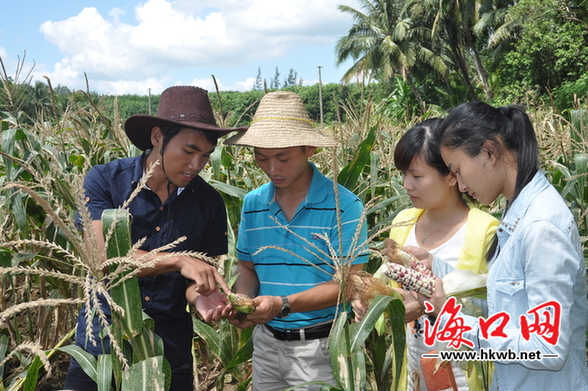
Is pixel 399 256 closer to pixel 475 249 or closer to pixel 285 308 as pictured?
pixel 475 249

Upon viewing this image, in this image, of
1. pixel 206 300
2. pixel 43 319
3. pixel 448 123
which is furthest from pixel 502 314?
pixel 43 319

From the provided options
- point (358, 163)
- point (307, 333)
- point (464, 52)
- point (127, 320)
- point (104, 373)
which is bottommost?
point (307, 333)

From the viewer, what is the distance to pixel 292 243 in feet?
6.04

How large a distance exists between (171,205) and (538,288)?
49.6 inches

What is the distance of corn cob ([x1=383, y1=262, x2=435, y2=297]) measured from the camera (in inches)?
58.5

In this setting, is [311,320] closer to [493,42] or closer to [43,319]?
[43,319]

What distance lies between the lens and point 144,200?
182 centimetres

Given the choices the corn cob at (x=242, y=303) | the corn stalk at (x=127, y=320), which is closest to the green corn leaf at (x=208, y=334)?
the corn cob at (x=242, y=303)

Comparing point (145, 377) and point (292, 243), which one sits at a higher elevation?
point (292, 243)

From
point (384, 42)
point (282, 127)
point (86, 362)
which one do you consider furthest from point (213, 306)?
point (384, 42)

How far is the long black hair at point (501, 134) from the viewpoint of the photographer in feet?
4.33

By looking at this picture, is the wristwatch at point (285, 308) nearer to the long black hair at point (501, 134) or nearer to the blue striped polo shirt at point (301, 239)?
the blue striped polo shirt at point (301, 239)

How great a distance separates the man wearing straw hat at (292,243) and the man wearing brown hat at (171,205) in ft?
0.49

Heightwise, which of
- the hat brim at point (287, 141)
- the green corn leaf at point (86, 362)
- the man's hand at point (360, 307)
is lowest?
the green corn leaf at point (86, 362)
